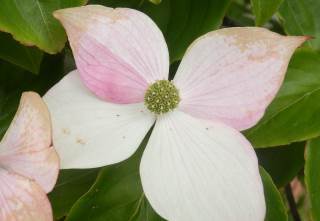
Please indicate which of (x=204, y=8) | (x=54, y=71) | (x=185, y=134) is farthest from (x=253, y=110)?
(x=54, y=71)

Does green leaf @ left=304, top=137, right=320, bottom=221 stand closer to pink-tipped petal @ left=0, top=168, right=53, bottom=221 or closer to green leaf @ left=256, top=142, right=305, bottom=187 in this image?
green leaf @ left=256, top=142, right=305, bottom=187

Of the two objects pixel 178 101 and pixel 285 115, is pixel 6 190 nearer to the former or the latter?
pixel 178 101

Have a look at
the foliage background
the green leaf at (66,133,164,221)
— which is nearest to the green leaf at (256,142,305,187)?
the foliage background

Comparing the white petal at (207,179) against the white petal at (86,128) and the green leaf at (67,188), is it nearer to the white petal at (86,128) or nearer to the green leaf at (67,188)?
the white petal at (86,128)

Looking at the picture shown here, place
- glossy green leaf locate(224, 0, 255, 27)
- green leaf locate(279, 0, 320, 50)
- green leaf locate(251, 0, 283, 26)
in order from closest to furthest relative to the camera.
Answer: green leaf locate(251, 0, 283, 26), green leaf locate(279, 0, 320, 50), glossy green leaf locate(224, 0, 255, 27)

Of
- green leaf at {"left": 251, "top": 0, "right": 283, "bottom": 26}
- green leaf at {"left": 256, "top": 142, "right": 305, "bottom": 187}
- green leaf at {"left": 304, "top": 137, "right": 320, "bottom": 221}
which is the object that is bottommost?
green leaf at {"left": 256, "top": 142, "right": 305, "bottom": 187}

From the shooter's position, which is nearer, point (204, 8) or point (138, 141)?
point (138, 141)
